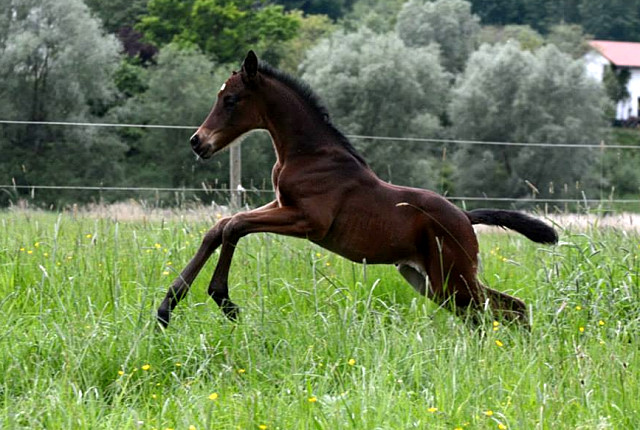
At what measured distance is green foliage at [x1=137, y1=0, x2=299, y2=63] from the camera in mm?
54906

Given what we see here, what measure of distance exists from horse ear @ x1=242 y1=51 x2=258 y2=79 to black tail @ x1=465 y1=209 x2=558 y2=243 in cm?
144

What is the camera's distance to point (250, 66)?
558 cm

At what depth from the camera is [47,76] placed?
38.6m

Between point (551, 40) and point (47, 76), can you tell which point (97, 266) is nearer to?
point (47, 76)

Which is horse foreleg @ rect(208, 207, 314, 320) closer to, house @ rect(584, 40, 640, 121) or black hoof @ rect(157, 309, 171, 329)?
black hoof @ rect(157, 309, 171, 329)

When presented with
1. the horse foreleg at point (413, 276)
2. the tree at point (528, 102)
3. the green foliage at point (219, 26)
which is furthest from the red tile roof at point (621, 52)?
the horse foreleg at point (413, 276)

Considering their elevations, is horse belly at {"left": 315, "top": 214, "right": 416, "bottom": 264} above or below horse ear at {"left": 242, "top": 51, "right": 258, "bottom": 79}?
below

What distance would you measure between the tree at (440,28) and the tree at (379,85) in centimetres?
1507

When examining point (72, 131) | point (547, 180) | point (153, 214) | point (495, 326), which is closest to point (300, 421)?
point (495, 326)

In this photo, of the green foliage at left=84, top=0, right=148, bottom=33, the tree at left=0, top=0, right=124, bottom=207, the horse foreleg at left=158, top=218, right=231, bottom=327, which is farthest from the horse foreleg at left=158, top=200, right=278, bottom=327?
the green foliage at left=84, top=0, right=148, bottom=33

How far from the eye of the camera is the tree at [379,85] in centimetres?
4491

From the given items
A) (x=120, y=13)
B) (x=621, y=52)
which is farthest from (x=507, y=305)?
(x=621, y=52)

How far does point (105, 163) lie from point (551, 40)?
174 ft

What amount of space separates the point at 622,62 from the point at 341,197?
275 ft
